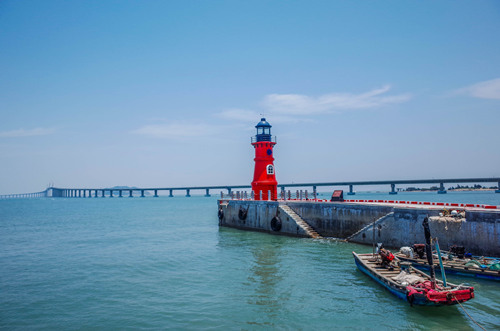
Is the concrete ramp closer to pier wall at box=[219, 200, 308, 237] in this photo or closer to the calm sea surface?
pier wall at box=[219, 200, 308, 237]

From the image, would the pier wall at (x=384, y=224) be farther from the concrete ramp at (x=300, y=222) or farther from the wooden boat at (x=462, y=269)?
the wooden boat at (x=462, y=269)

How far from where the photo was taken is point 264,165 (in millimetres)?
43969

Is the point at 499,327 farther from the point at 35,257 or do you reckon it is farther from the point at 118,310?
the point at 35,257

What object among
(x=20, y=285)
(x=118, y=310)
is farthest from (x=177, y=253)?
(x=118, y=310)

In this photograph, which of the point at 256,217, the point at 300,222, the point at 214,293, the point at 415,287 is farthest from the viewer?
the point at 256,217

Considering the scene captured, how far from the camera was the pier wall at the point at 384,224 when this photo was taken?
21594mm

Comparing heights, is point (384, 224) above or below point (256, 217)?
above

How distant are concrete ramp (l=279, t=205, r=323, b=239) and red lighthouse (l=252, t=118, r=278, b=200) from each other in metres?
6.46

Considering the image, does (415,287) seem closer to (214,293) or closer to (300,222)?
(214,293)

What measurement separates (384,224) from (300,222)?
9845mm

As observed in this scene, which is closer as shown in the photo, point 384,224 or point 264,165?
point 384,224

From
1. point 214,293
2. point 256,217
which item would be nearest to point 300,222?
point 256,217

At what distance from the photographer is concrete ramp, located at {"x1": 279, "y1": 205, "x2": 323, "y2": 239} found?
33.8m

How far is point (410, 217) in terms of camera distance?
1003 inches
